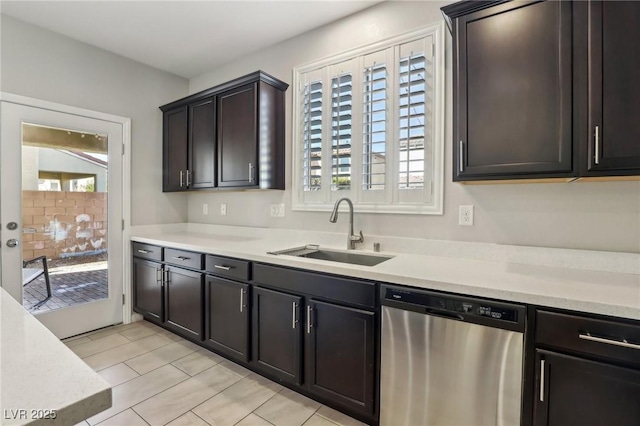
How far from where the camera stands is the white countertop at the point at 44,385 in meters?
0.50

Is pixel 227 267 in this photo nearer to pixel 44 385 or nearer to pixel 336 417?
pixel 336 417

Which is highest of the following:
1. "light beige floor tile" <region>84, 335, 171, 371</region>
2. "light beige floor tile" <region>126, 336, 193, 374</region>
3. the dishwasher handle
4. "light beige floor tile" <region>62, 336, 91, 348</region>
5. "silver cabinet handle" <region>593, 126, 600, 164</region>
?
"silver cabinet handle" <region>593, 126, 600, 164</region>

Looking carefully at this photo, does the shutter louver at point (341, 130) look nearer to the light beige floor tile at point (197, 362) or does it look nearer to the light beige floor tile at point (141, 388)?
the light beige floor tile at point (197, 362)

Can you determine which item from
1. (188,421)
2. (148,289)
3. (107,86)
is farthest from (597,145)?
(107,86)

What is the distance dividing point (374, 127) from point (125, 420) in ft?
8.06

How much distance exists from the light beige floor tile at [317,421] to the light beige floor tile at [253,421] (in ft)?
0.72

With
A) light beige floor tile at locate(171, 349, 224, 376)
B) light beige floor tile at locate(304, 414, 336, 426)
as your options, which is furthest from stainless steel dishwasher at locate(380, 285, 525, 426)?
light beige floor tile at locate(171, 349, 224, 376)

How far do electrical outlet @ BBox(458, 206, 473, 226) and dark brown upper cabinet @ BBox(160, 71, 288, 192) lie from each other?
1.52 m

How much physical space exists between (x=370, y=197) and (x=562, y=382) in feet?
4.96

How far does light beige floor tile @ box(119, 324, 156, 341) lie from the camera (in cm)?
288

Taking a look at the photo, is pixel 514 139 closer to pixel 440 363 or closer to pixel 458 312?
pixel 458 312

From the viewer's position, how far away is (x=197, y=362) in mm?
2441

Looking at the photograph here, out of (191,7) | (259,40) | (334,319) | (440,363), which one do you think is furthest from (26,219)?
(440,363)

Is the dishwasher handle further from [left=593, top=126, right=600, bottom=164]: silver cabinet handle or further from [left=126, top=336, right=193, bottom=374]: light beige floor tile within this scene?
[left=126, top=336, right=193, bottom=374]: light beige floor tile
